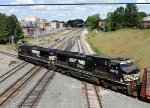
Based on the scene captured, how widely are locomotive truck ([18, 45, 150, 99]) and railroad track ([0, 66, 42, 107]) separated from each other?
10.7ft

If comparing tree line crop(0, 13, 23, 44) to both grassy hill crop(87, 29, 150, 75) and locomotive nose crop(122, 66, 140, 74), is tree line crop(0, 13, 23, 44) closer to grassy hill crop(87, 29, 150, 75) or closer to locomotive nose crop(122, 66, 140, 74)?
grassy hill crop(87, 29, 150, 75)

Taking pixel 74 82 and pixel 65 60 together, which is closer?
pixel 74 82

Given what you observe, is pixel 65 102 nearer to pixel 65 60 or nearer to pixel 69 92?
pixel 69 92

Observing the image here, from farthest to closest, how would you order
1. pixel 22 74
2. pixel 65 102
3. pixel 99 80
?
pixel 22 74 < pixel 99 80 < pixel 65 102

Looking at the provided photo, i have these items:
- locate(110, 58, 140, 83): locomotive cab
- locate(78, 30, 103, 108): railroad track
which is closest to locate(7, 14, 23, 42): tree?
locate(78, 30, 103, 108): railroad track

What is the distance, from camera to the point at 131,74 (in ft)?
89.7

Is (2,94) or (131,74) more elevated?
(131,74)

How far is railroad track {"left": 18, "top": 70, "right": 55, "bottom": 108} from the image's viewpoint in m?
25.3

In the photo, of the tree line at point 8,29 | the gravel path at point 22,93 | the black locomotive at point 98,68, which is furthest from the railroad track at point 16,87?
the tree line at point 8,29

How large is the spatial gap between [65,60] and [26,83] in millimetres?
6500

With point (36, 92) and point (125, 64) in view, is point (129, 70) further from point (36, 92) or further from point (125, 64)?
point (36, 92)

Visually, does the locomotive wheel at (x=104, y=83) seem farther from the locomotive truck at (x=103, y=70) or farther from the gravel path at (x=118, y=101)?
the gravel path at (x=118, y=101)

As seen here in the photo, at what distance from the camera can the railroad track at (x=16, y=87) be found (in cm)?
2710

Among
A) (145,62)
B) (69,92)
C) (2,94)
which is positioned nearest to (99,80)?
(69,92)
